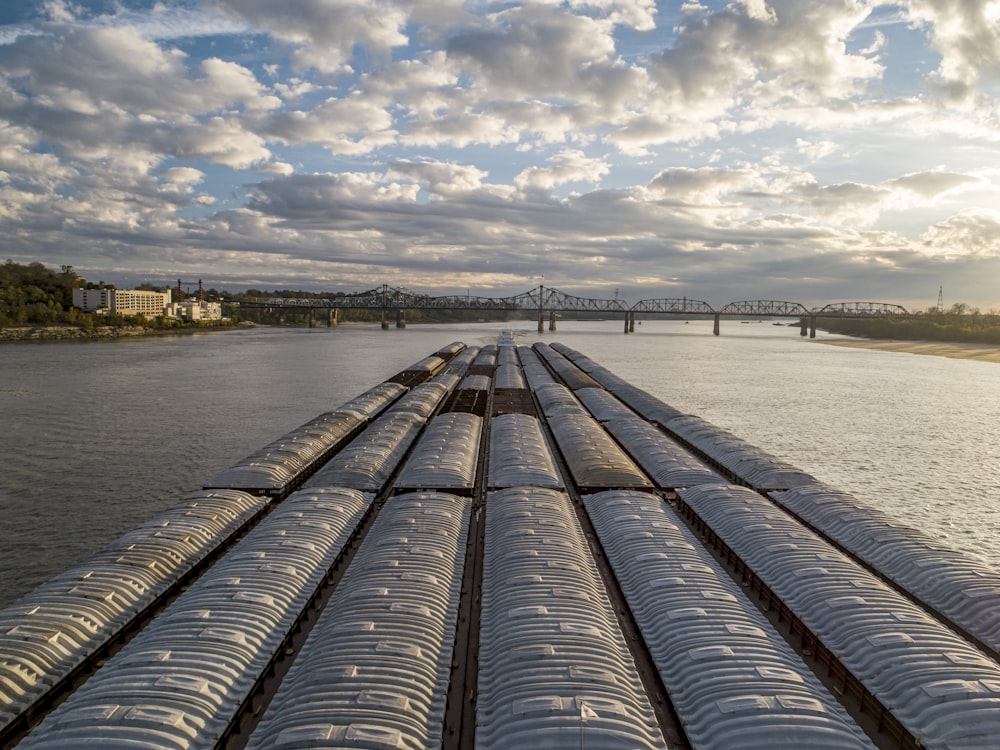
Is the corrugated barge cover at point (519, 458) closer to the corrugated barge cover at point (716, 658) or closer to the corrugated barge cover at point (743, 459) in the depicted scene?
the corrugated barge cover at point (716, 658)

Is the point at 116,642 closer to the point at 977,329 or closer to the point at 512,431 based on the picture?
the point at 512,431

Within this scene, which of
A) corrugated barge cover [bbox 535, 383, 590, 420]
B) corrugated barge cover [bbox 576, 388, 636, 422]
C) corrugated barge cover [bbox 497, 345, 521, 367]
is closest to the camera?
corrugated barge cover [bbox 535, 383, 590, 420]

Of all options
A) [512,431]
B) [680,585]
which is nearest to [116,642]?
[680,585]

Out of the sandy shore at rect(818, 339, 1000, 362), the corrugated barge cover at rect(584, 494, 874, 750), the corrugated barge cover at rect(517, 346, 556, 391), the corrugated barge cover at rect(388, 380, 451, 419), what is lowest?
the corrugated barge cover at rect(584, 494, 874, 750)

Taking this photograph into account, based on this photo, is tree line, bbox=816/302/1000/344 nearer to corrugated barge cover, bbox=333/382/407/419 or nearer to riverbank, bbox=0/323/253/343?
corrugated barge cover, bbox=333/382/407/419

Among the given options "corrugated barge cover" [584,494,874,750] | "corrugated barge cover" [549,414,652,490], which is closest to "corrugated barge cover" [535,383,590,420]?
"corrugated barge cover" [549,414,652,490]

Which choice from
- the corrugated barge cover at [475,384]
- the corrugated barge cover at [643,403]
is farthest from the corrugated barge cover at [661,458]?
the corrugated barge cover at [475,384]

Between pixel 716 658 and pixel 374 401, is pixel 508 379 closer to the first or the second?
pixel 374 401
